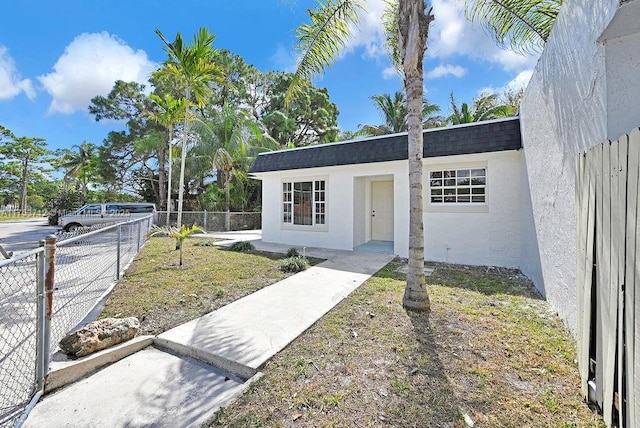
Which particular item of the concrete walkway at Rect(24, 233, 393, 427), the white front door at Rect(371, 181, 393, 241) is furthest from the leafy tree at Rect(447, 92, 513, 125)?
the concrete walkway at Rect(24, 233, 393, 427)

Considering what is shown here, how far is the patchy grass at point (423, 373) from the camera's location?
220 cm

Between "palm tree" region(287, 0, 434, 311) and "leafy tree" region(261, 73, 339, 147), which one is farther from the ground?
"leafy tree" region(261, 73, 339, 147)

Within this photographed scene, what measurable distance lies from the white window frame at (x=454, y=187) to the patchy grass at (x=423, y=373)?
11.6ft

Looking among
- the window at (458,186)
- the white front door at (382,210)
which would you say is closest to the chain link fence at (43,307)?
the window at (458,186)

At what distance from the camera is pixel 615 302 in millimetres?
2043

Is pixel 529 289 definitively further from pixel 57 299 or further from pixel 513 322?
pixel 57 299

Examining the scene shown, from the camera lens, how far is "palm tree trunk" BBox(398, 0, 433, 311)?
4.15m

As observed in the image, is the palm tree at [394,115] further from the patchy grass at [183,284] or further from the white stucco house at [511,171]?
the patchy grass at [183,284]

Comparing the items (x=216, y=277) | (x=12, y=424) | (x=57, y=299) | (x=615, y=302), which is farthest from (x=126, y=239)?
(x=615, y=302)

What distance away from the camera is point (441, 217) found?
8.02 m

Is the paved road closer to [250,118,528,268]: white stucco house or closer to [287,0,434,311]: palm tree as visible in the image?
[250,118,528,268]: white stucco house

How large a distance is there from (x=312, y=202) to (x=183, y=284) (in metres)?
5.90

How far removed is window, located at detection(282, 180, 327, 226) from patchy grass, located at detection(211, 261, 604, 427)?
6327 mm

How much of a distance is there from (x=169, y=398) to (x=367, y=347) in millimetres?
2053
